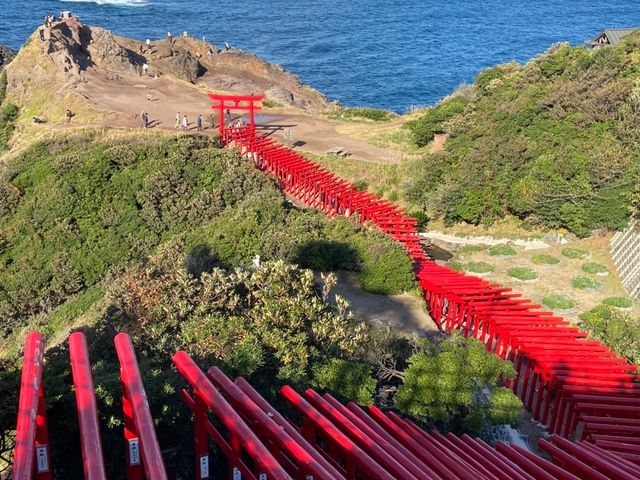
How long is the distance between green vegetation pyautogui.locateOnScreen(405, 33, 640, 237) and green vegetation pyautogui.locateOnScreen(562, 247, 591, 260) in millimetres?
1328

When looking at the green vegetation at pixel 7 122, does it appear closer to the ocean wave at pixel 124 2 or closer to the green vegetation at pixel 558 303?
the green vegetation at pixel 558 303

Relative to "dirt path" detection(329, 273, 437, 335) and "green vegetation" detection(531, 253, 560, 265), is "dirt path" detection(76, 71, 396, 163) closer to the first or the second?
"green vegetation" detection(531, 253, 560, 265)

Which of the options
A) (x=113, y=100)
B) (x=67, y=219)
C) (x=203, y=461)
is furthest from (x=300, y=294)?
(x=113, y=100)

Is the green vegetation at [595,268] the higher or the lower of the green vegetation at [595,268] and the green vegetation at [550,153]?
the lower

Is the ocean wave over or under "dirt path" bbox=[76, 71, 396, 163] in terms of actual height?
over

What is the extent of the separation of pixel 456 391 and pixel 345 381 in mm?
2156

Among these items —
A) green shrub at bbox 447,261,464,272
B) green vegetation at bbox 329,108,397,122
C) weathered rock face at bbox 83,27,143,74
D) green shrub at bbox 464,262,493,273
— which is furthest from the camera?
weathered rock face at bbox 83,27,143,74

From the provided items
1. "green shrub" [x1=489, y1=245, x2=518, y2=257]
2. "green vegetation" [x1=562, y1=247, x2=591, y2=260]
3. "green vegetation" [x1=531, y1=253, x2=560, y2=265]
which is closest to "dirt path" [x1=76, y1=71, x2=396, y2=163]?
"green shrub" [x1=489, y1=245, x2=518, y2=257]

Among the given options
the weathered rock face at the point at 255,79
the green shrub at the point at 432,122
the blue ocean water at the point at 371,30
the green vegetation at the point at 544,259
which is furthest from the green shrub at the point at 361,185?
the blue ocean water at the point at 371,30

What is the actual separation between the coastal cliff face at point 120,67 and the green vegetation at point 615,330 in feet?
100

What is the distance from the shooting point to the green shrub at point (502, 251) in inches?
1120

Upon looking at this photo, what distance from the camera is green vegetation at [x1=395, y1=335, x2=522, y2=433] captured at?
43.3 ft

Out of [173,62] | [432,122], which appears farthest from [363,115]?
[173,62]

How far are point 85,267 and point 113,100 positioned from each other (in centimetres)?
1884
